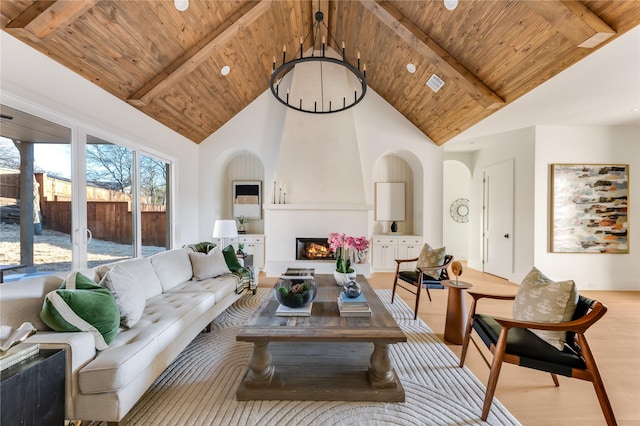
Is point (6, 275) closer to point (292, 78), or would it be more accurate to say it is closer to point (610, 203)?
point (292, 78)

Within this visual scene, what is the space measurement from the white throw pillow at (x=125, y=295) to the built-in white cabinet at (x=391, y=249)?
4.47 m

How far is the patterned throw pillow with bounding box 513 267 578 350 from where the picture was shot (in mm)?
1607

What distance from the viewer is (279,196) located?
5.40 meters

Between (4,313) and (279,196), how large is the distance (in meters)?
4.09

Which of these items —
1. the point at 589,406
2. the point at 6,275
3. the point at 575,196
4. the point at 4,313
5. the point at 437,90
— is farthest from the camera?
the point at 575,196

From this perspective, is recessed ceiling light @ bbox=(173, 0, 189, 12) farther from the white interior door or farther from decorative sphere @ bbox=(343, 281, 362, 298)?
the white interior door

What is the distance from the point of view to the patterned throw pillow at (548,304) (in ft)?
5.27

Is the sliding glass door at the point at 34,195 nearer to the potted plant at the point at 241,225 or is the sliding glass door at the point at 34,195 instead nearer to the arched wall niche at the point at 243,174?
the potted plant at the point at 241,225

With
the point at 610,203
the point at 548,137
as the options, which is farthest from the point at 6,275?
the point at 610,203

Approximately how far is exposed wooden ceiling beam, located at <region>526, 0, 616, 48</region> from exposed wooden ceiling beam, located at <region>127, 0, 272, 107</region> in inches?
120

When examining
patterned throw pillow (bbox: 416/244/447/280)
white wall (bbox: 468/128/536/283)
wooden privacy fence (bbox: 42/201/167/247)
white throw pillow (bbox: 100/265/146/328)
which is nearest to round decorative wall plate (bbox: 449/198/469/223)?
white wall (bbox: 468/128/536/283)

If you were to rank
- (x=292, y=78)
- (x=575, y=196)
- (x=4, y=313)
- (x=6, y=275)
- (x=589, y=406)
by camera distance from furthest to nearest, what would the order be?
1. (x=292, y=78)
2. (x=575, y=196)
3. (x=6, y=275)
4. (x=589, y=406)
5. (x=4, y=313)

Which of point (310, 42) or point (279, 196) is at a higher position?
point (310, 42)

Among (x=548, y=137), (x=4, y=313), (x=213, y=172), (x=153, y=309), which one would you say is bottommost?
(x=153, y=309)
